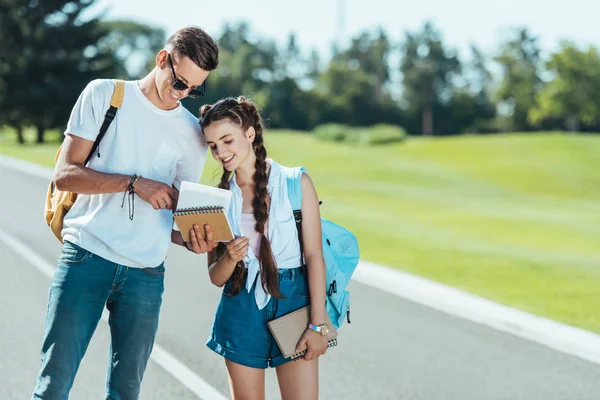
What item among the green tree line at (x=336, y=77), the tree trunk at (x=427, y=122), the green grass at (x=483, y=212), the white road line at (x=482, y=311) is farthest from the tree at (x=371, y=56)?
the white road line at (x=482, y=311)

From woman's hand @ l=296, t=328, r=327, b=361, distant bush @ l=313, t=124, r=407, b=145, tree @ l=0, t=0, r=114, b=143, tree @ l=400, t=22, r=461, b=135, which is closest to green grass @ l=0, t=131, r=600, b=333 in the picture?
woman's hand @ l=296, t=328, r=327, b=361

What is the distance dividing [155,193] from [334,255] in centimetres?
85

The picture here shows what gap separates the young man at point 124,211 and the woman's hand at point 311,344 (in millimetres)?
569

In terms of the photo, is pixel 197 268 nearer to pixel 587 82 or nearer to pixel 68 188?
pixel 68 188

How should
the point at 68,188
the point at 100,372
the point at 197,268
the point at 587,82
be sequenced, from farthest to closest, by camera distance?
the point at 587,82
the point at 197,268
the point at 100,372
the point at 68,188

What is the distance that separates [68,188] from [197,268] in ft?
22.7

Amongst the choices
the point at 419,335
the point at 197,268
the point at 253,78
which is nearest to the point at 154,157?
the point at 419,335

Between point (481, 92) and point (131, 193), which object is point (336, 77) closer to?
point (481, 92)

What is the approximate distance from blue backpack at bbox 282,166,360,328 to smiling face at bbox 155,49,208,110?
21.7 inches

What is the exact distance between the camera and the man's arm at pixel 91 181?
139 inches

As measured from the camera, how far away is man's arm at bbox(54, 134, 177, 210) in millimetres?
3539

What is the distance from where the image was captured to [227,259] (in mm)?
3635

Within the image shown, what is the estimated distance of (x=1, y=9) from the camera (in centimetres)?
6197

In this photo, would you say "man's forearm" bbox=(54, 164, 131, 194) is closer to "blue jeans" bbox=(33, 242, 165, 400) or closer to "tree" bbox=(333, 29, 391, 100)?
"blue jeans" bbox=(33, 242, 165, 400)
